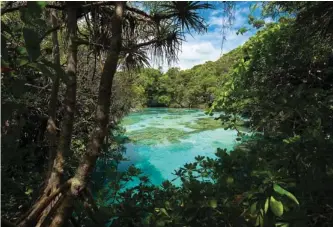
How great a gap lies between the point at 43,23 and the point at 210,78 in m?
32.0

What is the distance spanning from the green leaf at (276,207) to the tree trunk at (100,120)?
1052 mm

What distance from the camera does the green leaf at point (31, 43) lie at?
69cm

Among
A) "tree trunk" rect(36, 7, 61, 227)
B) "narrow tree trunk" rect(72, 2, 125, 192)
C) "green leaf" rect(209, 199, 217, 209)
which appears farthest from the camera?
"tree trunk" rect(36, 7, 61, 227)

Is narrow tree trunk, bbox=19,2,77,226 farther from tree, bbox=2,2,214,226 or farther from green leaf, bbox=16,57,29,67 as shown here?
green leaf, bbox=16,57,29,67

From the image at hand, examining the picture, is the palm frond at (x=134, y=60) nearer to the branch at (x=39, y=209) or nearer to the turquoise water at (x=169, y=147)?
the branch at (x=39, y=209)

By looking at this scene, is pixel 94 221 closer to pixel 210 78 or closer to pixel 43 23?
pixel 43 23

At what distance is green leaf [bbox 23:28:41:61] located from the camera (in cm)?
69

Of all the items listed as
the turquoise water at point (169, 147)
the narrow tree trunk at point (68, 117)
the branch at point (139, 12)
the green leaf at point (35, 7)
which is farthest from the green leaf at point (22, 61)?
the turquoise water at point (169, 147)

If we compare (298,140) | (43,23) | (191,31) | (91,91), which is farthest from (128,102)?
(43,23)

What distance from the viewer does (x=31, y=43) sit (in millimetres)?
696

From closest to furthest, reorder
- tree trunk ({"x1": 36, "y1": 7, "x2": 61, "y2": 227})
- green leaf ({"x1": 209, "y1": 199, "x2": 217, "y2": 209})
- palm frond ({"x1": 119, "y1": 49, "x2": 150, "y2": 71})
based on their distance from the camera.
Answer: green leaf ({"x1": 209, "y1": 199, "x2": 217, "y2": 209}), tree trunk ({"x1": 36, "y1": 7, "x2": 61, "y2": 227}), palm frond ({"x1": 119, "y1": 49, "x2": 150, "y2": 71})

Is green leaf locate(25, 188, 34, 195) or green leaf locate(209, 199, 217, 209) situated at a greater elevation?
green leaf locate(209, 199, 217, 209)

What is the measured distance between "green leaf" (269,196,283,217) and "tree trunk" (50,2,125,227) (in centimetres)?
105

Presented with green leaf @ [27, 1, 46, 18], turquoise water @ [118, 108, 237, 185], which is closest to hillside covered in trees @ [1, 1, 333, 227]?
green leaf @ [27, 1, 46, 18]
